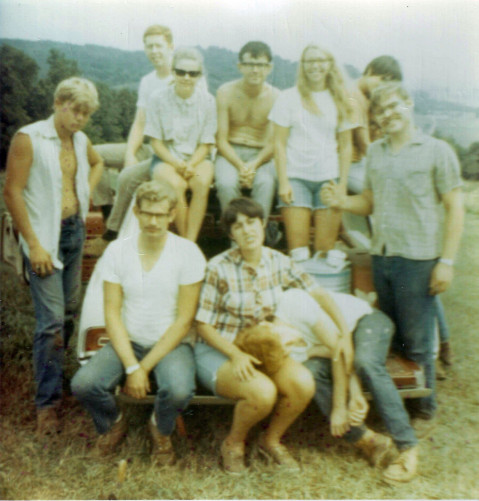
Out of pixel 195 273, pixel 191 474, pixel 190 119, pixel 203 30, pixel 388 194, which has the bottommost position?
pixel 191 474

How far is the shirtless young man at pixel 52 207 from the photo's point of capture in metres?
2.80

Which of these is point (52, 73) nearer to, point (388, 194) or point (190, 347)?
point (190, 347)

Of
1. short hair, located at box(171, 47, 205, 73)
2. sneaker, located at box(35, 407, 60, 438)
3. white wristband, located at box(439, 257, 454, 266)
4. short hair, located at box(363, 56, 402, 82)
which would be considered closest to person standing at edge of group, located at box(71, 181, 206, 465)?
sneaker, located at box(35, 407, 60, 438)

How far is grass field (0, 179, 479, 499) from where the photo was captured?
8.84 ft

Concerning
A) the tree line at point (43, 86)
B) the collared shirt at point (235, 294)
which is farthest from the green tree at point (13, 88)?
the collared shirt at point (235, 294)

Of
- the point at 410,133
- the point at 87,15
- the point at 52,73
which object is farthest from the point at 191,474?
the point at 87,15

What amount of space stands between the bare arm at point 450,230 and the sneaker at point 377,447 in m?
0.79

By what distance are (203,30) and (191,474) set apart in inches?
87.7

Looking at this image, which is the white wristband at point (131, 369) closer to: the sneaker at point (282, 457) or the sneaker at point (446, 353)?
the sneaker at point (282, 457)

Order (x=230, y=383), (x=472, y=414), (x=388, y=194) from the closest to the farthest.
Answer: (x=230, y=383) → (x=388, y=194) → (x=472, y=414)

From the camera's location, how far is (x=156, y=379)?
2.69 metres

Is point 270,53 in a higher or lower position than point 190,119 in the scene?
higher

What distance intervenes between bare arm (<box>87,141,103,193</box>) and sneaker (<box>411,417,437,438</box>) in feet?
7.12

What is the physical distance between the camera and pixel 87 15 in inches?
116
